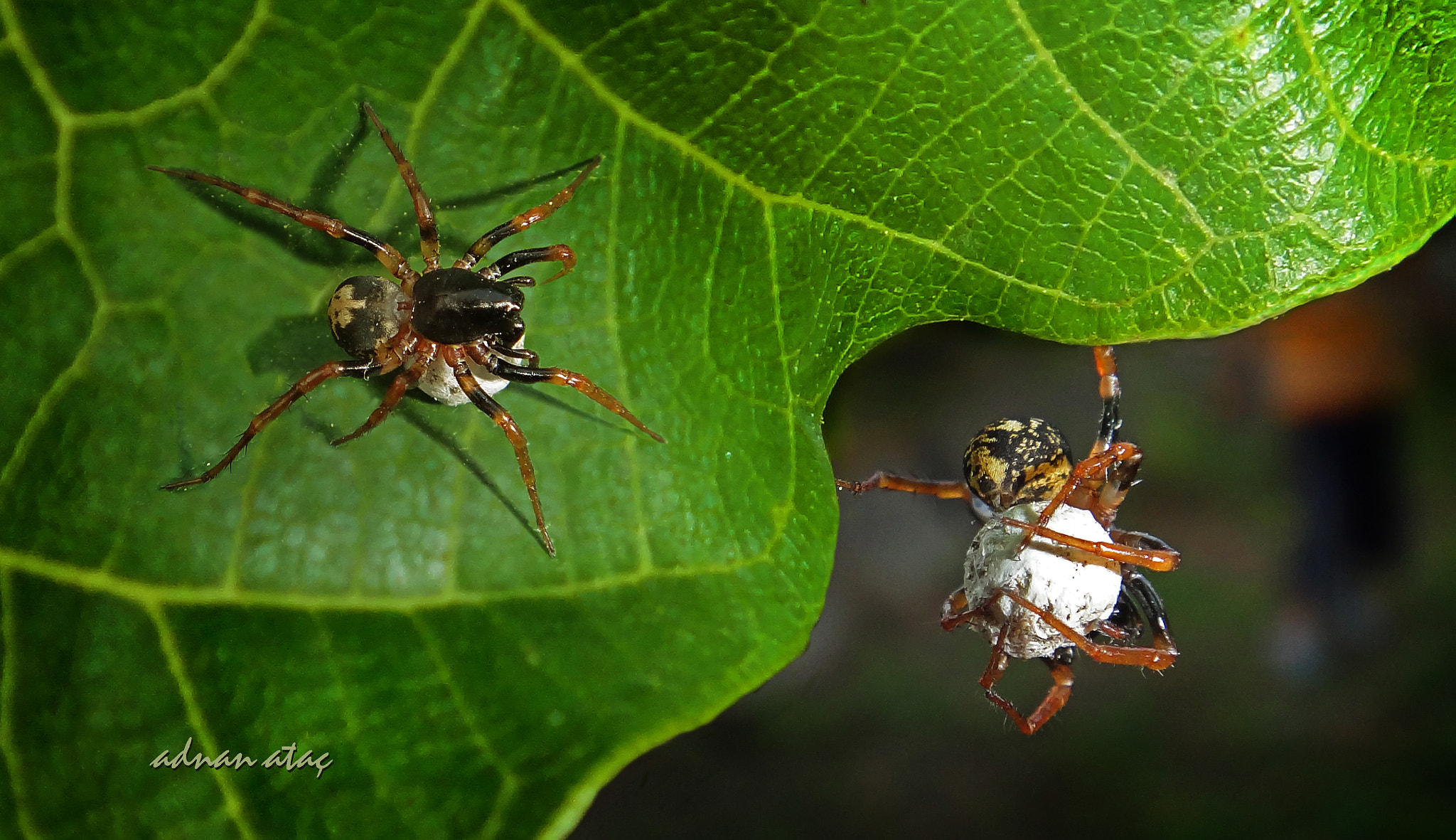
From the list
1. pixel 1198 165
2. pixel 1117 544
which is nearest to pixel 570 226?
pixel 1198 165

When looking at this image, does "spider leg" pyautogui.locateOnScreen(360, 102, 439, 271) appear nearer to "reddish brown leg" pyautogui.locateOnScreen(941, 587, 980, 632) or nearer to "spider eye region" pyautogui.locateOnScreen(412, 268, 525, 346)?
"spider eye region" pyautogui.locateOnScreen(412, 268, 525, 346)

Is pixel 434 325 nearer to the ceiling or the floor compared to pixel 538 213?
nearer to the floor

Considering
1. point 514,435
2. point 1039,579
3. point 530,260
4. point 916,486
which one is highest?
point 530,260

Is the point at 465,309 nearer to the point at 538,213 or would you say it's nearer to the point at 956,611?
the point at 538,213

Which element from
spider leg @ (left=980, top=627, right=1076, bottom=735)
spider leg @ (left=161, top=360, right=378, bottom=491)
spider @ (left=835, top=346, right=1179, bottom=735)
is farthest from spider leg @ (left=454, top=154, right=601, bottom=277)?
spider leg @ (left=980, top=627, right=1076, bottom=735)

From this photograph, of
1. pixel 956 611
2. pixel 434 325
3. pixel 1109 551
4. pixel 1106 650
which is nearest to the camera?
pixel 434 325

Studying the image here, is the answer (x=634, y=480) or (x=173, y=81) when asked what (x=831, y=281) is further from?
(x=173, y=81)

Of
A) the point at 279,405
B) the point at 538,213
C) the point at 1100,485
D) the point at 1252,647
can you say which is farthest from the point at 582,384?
the point at 1252,647
